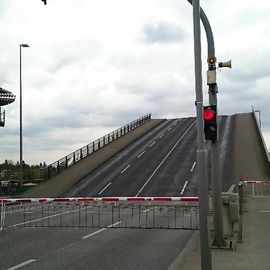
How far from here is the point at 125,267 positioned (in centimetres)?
955

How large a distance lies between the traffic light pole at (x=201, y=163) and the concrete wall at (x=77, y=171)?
24.8 metres

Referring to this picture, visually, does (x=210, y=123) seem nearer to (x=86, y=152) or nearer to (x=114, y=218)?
(x=114, y=218)

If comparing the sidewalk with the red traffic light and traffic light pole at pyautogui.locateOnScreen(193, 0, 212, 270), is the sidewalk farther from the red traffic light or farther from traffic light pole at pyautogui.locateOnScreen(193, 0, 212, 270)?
the red traffic light

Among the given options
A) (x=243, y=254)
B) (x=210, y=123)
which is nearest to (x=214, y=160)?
(x=210, y=123)

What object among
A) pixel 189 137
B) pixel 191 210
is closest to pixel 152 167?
pixel 189 137

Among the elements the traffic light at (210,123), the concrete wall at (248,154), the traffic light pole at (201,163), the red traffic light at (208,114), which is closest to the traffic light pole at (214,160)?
the traffic light at (210,123)

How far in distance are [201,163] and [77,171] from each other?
3198cm

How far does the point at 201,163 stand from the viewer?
7637mm

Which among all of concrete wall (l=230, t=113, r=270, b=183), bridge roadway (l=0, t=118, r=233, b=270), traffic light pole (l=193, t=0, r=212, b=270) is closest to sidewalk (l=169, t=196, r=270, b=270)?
bridge roadway (l=0, t=118, r=233, b=270)

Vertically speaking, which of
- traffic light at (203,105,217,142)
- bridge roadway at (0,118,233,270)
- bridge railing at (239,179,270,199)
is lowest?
bridge roadway at (0,118,233,270)

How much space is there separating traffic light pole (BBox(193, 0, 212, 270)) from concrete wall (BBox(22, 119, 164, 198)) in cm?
2483

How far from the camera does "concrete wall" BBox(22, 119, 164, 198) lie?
33.1m

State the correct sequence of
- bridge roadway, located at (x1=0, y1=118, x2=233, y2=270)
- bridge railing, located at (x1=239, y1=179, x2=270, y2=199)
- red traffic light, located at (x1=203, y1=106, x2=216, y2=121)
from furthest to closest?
bridge railing, located at (x1=239, y1=179, x2=270, y2=199) < bridge roadway, located at (x1=0, y1=118, x2=233, y2=270) < red traffic light, located at (x1=203, y1=106, x2=216, y2=121)

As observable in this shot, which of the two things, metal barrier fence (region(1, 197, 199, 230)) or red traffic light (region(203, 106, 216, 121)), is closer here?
red traffic light (region(203, 106, 216, 121))
